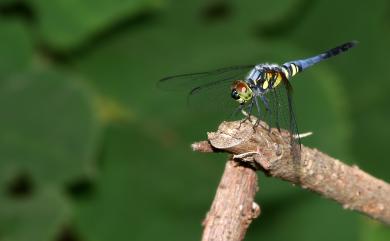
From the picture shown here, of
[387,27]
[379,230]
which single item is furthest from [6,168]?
[387,27]

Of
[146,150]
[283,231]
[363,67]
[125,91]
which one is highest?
[363,67]

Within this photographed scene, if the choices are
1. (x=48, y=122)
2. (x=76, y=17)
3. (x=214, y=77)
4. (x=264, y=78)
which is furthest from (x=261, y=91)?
(x=76, y=17)

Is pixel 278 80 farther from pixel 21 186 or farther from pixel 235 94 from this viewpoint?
pixel 21 186

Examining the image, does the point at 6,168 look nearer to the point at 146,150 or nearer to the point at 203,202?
the point at 146,150

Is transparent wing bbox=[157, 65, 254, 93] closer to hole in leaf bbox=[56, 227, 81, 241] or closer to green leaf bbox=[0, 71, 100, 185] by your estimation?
green leaf bbox=[0, 71, 100, 185]

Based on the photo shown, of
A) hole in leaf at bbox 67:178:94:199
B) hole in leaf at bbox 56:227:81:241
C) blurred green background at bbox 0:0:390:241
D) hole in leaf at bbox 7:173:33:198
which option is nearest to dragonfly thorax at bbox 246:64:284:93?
blurred green background at bbox 0:0:390:241

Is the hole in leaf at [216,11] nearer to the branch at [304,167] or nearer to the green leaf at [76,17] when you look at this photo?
the green leaf at [76,17]
